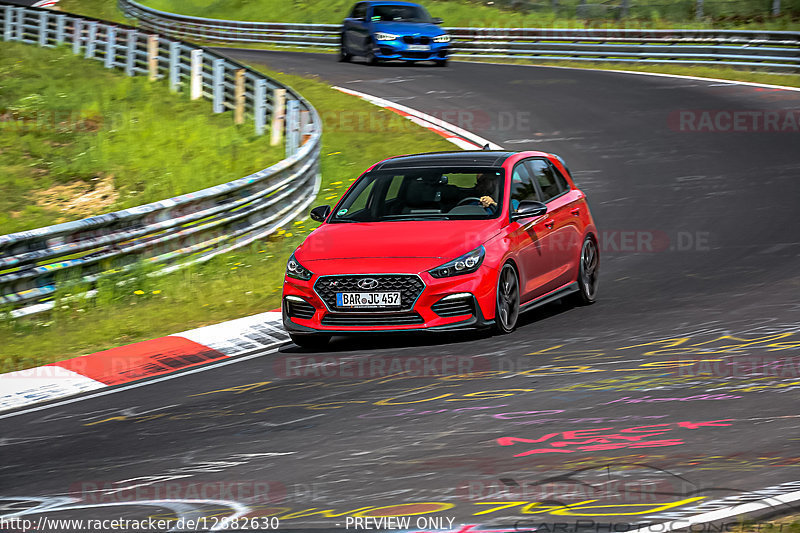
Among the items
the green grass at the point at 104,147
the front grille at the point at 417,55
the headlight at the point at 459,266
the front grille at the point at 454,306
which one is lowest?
the green grass at the point at 104,147

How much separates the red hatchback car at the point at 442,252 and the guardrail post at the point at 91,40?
21.8 metres

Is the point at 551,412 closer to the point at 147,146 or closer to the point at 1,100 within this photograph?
the point at 147,146

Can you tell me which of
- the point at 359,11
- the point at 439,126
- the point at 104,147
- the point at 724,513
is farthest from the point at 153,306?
the point at 359,11

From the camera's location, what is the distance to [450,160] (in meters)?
11.6

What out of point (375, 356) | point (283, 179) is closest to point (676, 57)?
point (283, 179)

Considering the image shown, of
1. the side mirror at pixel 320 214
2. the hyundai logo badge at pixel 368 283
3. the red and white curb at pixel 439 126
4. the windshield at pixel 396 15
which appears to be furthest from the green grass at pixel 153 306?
the windshield at pixel 396 15

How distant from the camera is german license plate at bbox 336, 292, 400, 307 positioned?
10.0 meters

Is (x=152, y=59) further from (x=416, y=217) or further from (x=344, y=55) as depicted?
(x=416, y=217)

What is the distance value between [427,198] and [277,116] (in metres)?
9.81

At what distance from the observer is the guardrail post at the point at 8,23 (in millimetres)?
36656

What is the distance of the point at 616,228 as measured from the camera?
15688 millimetres

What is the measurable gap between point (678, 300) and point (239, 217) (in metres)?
5.97

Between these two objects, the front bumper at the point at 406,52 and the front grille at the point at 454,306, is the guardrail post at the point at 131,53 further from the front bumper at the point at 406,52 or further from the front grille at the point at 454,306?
the front grille at the point at 454,306

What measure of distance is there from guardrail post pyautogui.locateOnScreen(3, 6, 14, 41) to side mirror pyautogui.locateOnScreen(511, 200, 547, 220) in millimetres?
29155
